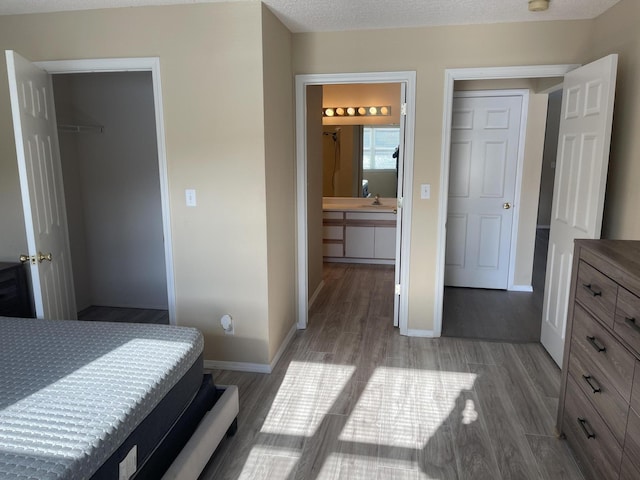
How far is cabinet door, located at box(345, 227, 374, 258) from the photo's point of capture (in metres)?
5.90

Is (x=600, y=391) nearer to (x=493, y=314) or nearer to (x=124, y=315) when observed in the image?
(x=493, y=314)

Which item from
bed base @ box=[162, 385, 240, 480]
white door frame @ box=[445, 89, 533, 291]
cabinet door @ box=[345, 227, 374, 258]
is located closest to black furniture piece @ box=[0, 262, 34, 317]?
bed base @ box=[162, 385, 240, 480]

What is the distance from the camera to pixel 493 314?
13.5 feet

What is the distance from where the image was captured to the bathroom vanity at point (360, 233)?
19.1 ft

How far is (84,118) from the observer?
402cm

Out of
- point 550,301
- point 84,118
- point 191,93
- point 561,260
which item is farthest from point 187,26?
point 550,301

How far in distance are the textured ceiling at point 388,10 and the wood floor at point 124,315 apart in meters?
2.42

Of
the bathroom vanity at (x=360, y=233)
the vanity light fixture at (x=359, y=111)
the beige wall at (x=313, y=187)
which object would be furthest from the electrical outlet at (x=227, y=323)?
the vanity light fixture at (x=359, y=111)

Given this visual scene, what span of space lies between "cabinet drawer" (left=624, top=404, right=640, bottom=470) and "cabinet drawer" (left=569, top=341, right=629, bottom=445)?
3cm

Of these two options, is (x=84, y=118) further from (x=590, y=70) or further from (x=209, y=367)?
(x=590, y=70)

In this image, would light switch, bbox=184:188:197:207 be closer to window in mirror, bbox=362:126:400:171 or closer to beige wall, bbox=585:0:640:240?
beige wall, bbox=585:0:640:240

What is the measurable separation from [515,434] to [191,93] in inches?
106

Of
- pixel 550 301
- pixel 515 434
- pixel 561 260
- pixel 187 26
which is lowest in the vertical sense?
pixel 515 434

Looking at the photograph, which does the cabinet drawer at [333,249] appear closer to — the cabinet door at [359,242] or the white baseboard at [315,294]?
the cabinet door at [359,242]
